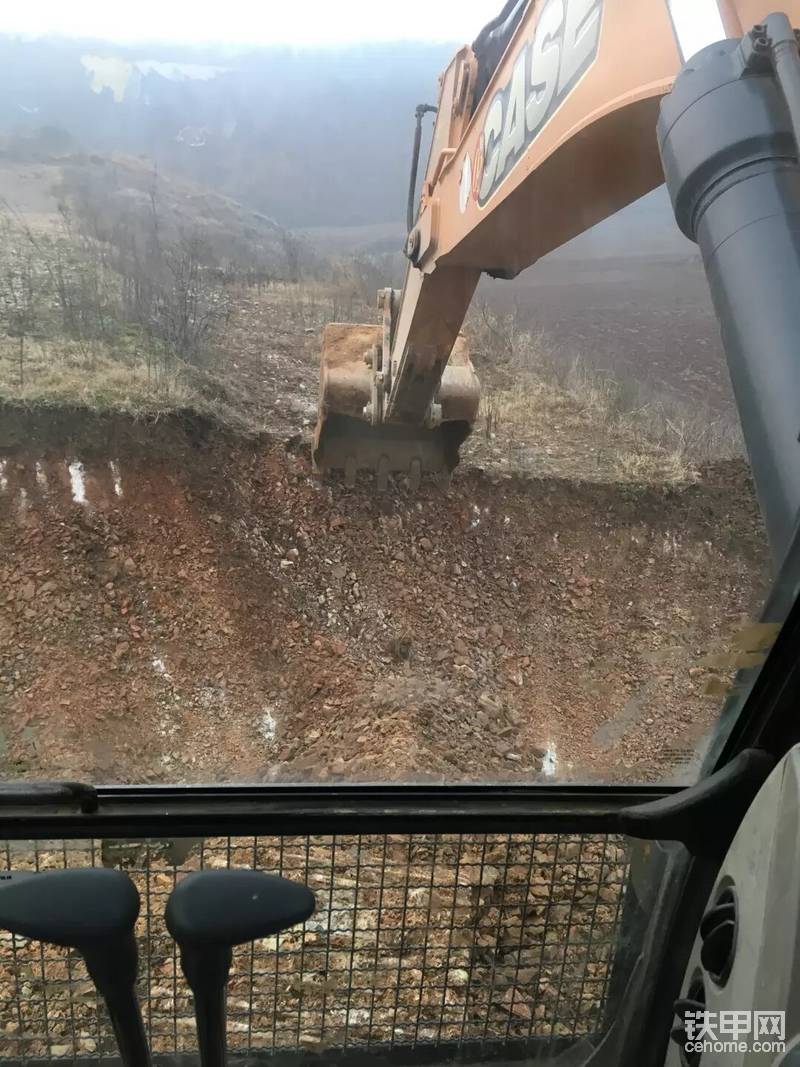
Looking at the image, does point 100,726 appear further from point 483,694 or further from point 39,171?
point 39,171

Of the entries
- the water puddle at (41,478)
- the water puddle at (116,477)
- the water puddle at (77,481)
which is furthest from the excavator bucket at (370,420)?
the water puddle at (41,478)

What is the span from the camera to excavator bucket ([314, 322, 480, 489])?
354cm

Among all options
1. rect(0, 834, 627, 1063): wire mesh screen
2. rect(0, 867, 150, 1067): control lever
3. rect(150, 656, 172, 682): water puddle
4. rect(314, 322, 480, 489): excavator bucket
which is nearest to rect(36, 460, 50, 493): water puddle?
rect(150, 656, 172, 682): water puddle

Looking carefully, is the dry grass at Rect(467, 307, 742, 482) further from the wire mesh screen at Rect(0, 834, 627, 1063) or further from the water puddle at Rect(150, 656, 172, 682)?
the wire mesh screen at Rect(0, 834, 627, 1063)

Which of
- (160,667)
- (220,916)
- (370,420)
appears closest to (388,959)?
(220,916)

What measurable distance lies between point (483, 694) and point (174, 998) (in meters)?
1.93

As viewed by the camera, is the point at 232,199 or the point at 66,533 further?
the point at 66,533

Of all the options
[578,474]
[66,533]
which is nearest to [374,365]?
[578,474]

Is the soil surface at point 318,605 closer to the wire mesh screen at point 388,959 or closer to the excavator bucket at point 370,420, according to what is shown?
the excavator bucket at point 370,420

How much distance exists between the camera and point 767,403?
2.63 ft

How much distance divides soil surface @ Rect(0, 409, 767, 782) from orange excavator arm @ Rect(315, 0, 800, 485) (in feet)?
1.20

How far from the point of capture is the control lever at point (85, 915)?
2.58 ft

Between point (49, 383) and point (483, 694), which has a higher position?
point (49, 383)

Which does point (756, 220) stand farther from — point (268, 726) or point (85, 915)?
point (268, 726)
